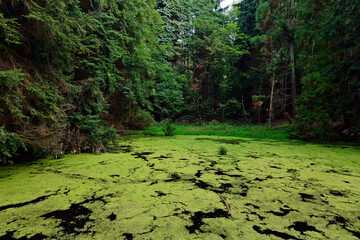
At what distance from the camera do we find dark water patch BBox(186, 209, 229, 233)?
1.09 metres

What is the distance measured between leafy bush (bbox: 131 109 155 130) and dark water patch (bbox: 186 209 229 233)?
18.0ft

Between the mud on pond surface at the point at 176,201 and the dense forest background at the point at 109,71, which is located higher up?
the dense forest background at the point at 109,71

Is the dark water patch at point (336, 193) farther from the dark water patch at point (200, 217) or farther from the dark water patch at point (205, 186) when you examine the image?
the dark water patch at point (200, 217)

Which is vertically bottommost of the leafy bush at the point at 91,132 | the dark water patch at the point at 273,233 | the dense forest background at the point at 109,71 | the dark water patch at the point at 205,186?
the dark water patch at the point at 273,233

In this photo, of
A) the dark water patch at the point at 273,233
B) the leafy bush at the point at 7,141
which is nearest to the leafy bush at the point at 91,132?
the leafy bush at the point at 7,141

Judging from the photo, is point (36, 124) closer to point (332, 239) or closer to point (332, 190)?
point (332, 239)

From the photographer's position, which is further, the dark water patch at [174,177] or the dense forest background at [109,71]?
the dense forest background at [109,71]

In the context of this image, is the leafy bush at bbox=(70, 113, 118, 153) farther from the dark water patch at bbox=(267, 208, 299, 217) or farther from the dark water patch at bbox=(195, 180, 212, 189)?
the dark water patch at bbox=(267, 208, 299, 217)

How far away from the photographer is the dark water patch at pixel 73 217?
109cm

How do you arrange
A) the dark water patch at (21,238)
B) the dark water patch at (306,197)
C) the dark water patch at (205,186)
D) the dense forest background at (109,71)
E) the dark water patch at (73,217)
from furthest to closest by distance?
1. the dense forest background at (109,71)
2. the dark water patch at (205,186)
3. the dark water patch at (306,197)
4. the dark water patch at (73,217)
5. the dark water patch at (21,238)

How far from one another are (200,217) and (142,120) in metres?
5.94

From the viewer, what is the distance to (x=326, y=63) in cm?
522

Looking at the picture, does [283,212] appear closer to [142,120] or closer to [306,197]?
[306,197]

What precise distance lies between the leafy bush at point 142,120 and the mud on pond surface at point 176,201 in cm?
418
